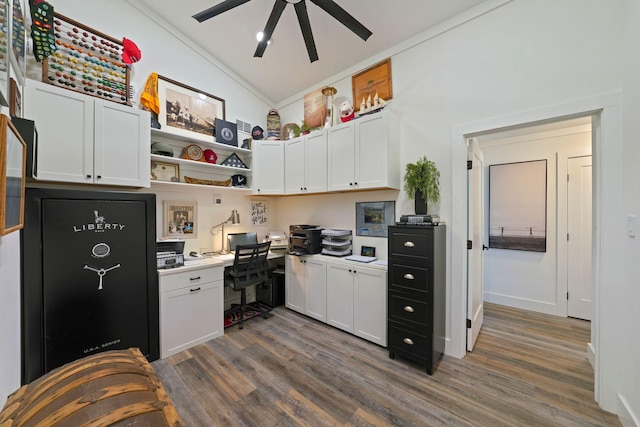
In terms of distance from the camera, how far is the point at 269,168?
3.55 meters

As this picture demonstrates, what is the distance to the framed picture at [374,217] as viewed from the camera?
9.58ft

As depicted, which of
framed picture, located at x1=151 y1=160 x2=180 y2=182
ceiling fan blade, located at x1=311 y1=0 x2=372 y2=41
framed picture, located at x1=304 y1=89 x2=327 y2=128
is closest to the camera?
ceiling fan blade, located at x1=311 y1=0 x2=372 y2=41

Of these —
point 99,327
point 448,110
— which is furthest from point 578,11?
point 99,327

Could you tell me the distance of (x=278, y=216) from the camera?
4270 millimetres

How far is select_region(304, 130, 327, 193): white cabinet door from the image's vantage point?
3.12m

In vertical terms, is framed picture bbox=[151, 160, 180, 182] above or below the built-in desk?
above

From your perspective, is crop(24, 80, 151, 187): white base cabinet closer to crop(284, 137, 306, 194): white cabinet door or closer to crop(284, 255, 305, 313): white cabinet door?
crop(284, 137, 306, 194): white cabinet door

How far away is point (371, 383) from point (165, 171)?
3.10 m

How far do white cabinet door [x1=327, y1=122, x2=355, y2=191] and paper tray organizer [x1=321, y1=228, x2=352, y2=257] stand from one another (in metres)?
0.58

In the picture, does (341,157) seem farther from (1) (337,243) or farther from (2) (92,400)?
(2) (92,400)

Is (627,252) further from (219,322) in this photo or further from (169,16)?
(169,16)

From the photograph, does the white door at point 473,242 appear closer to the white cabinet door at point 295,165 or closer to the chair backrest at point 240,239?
the white cabinet door at point 295,165

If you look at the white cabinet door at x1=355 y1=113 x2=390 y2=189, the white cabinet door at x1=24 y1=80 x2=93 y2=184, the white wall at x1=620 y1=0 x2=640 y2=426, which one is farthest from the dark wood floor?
the white cabinet door at x1=24 y1=80 x2=93 y2=184

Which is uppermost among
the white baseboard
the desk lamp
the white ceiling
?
the white ceiling
